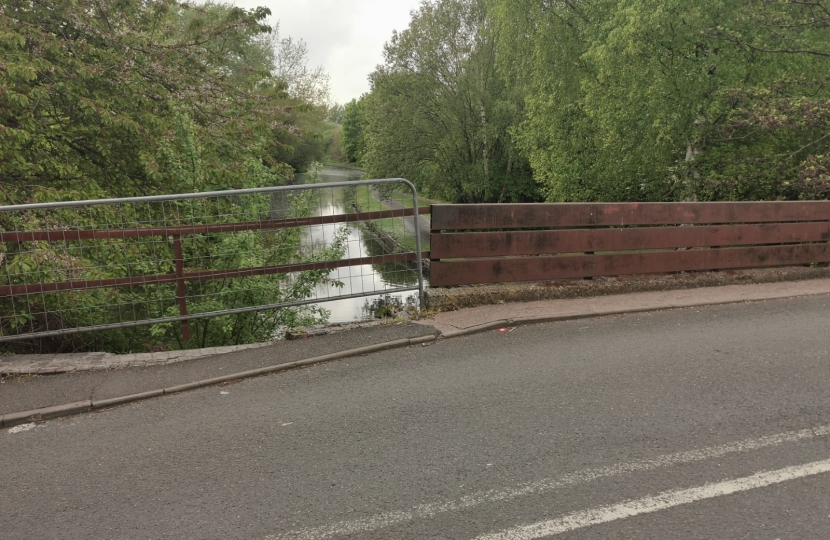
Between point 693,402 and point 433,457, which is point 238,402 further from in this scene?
point 693,402

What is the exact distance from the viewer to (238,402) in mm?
4359

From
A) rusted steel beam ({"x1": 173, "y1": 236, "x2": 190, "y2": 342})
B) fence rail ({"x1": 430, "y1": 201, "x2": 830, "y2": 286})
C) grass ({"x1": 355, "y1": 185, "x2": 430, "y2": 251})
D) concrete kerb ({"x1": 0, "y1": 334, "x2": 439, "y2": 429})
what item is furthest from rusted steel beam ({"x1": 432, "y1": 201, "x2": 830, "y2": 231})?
rusted steel beam ({"x1": 173, "y1": 236, "x2": 190, "y2": 342})

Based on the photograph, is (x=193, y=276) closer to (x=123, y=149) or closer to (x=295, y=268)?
(x=295, y=268)

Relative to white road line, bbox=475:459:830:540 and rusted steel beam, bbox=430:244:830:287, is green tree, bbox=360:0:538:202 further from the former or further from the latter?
white road line, bbox=475:459:830:540

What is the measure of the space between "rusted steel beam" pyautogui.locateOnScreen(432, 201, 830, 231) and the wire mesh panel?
23.7 inches

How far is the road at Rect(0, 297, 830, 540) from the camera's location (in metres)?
2.74

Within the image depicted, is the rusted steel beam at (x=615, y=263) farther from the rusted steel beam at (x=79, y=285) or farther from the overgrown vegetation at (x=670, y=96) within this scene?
the rusted steel beam at (x=79, y=285)

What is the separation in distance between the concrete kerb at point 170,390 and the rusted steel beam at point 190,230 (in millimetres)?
1641

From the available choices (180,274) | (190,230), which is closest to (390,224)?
(190,230)

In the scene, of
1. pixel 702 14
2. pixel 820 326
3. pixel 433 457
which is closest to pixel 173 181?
pixel 433 457

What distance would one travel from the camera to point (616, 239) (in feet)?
24.0

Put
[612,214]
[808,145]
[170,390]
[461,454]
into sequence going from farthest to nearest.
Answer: [808,145], [612,214], [170,390], [461,454]

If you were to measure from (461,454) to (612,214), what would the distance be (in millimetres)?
4846

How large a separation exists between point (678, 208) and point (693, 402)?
435 centimetres
